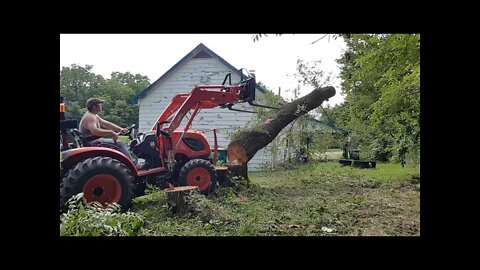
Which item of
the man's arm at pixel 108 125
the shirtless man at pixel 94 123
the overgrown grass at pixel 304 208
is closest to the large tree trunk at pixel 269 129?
the overgrown grass at pixel 304 208

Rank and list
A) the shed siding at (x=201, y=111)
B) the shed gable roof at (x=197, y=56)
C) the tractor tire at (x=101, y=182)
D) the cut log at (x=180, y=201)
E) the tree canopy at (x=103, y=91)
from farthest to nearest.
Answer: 1. the shed gable roof at (x=197, y=56)
2. the shed siding at (x=201, y=111)
3. the tree canopy at (x=103, y=91)
4. the cut log at (x=180, y=201)
5. the tractor tire at (x=101, y=182)

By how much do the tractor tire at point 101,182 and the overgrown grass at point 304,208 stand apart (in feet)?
0.99

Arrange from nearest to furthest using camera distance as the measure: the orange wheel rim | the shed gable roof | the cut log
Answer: the orange wheel rim → the cut log → the shed gable roof

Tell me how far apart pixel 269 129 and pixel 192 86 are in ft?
4.89

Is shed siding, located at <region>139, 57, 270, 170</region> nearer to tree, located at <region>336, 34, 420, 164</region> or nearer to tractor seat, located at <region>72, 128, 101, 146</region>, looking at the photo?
tractor seat, located at <region>72, 128, 101, 146</region>

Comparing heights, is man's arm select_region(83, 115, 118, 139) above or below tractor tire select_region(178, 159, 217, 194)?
above

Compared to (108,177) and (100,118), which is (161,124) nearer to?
(100,118)

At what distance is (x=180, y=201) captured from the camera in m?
3.25

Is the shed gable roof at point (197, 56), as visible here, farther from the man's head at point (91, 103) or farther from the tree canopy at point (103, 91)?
the man's head at point (91, 103)

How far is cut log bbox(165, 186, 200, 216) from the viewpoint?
127 inches

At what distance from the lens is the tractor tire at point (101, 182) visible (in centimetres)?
289

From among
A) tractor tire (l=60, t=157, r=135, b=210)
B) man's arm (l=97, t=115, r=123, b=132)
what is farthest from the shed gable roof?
tractor tire (l=60, t=157, r=135, b=210)

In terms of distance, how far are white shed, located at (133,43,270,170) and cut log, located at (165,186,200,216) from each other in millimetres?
1332
